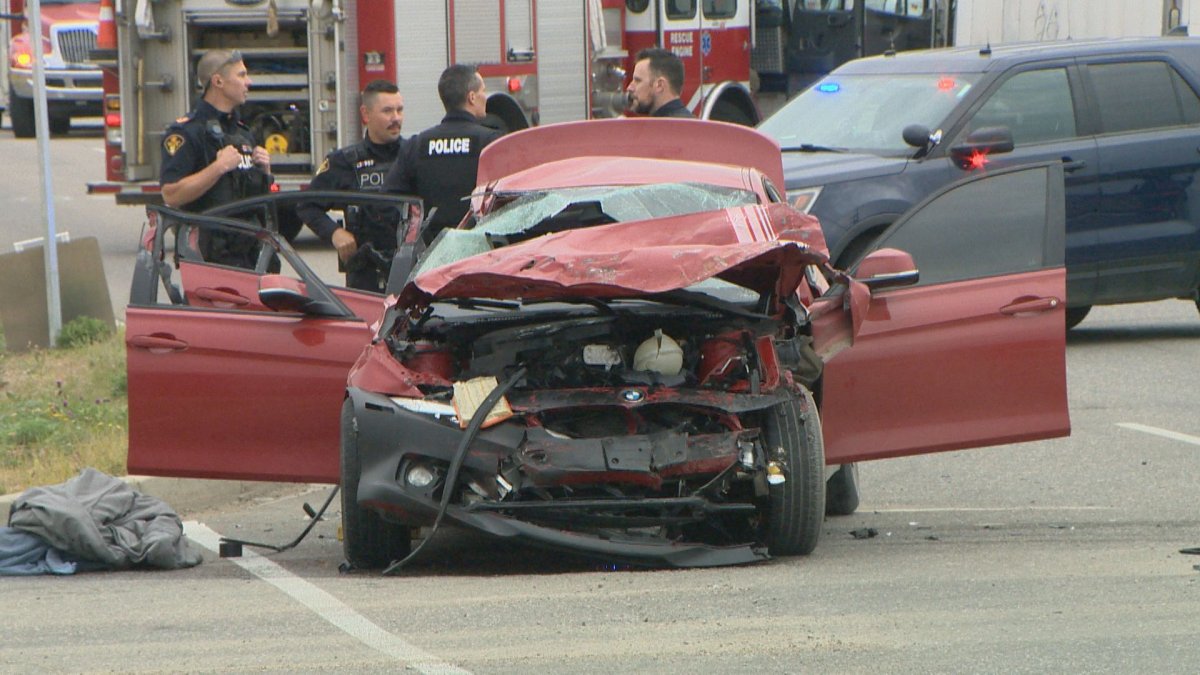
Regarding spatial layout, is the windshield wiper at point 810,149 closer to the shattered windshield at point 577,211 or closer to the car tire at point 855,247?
the car tire at point 855,247

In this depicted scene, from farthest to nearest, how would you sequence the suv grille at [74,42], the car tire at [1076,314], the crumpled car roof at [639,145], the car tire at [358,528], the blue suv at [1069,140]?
the suv grille at [74,42] → the car tire at [1076,314] → the blue suv at [1069,140] → the crumpled car roof at [639,145] → the car tire at [358,528]

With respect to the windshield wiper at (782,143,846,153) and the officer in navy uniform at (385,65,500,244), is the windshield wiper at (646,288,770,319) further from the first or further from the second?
the windshield wiper at (782,143,846,153)

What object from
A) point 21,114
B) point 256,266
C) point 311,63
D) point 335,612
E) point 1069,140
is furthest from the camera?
point 21,114

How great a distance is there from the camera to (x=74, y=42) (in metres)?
28.7

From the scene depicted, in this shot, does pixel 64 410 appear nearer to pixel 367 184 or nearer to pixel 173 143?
pixel 173 143

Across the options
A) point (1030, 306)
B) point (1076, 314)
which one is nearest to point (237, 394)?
point (1030, 306)

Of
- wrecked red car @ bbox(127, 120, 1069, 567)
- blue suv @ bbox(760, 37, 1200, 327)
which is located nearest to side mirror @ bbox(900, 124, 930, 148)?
blue suv @ bbox(760, 37, 1200, 327)

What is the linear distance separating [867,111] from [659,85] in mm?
2392

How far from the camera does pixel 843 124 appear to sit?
468 inches

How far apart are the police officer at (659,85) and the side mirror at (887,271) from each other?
10.6 feet

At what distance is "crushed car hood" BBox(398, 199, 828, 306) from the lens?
19.7 feet

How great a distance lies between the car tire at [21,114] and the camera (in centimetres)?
3014

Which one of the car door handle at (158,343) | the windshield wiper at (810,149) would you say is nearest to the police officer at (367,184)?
the car door handle at (158,343)

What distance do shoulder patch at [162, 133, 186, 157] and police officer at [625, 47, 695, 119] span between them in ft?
8.59
